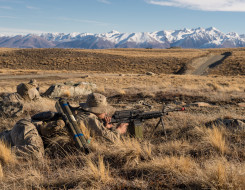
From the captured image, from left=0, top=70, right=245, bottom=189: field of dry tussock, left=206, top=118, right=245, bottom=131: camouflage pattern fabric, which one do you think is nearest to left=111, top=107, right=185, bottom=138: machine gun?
left=0, top=70, right=245, bottom=189: field of dry tussock

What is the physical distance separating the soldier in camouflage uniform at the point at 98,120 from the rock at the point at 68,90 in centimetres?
922

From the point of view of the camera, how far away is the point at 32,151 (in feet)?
13.4

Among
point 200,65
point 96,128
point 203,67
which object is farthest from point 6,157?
point 200,65

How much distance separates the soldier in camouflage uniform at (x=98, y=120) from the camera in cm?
474

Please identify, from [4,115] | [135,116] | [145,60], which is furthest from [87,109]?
[145,60]

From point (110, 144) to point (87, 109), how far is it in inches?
50.4

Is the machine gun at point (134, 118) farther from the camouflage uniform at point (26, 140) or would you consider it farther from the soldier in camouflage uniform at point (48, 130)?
the camouflage uniform at point (26, 140)

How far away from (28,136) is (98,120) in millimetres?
1534

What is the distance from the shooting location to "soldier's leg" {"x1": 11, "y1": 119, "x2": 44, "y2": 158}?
4086 millimetres

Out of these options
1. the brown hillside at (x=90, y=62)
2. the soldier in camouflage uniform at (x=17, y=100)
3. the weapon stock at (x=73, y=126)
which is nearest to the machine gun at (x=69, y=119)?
the weapon stock at (x=73, y=126)

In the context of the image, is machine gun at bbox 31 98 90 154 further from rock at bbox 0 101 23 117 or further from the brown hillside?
the brown hillside

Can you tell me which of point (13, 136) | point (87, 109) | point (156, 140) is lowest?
point (156, 140)

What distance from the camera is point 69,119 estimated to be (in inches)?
171

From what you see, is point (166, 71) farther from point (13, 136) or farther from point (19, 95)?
point (13, 136)
